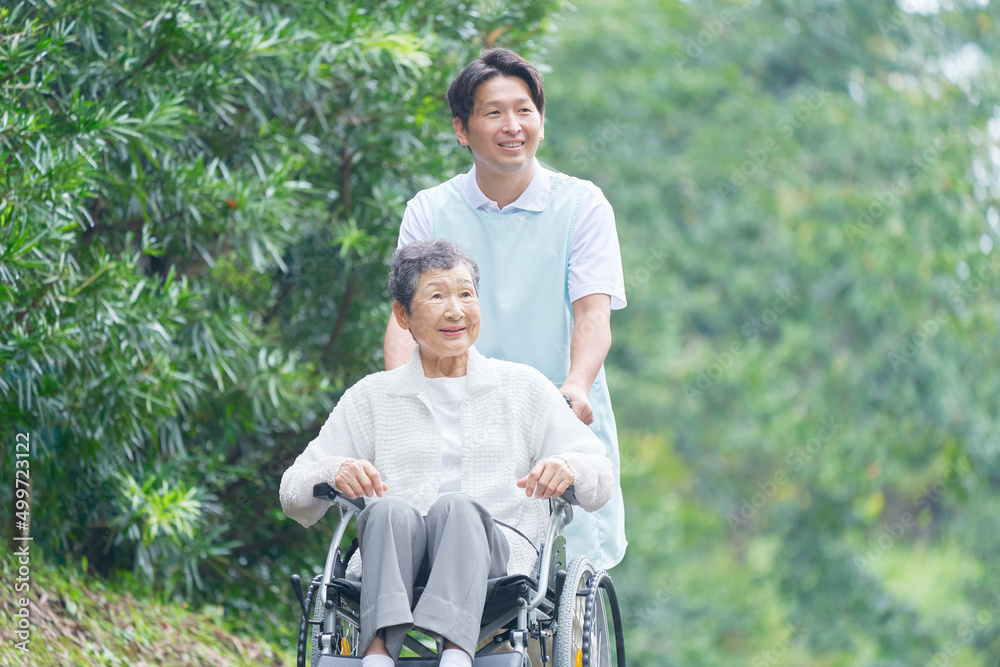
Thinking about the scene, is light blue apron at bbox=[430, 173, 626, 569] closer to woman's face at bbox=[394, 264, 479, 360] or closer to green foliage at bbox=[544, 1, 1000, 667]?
woman's face at bbox=[394, 264, 479, 360]

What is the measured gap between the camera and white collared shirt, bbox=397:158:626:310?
120 inches

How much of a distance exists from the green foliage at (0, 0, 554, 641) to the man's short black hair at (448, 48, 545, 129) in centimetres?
134

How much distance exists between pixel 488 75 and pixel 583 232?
1.58 ft

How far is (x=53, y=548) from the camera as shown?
431 cm

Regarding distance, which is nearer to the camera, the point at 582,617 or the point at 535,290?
the point at 582,617

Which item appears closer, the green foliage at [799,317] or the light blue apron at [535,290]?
the light blue apron at [535,290]

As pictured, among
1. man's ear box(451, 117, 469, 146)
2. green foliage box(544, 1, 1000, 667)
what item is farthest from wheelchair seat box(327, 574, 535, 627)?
green foliage box(544, 1, 1000, 667)

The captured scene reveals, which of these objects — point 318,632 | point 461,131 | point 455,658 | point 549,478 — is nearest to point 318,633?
point 318,632

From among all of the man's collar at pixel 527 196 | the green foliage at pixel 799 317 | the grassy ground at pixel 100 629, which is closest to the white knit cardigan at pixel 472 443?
the man's collar at pixel 527 196

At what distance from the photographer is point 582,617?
9.10 ft

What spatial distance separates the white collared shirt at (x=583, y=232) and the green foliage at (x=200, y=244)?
4.05ft

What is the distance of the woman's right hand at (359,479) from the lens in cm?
254

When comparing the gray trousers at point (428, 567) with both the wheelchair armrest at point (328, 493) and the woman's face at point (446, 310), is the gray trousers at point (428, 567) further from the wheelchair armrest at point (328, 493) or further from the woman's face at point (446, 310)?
the woman's face at point (446, 310)

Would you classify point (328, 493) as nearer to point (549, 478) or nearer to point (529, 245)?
point (549, 478)
